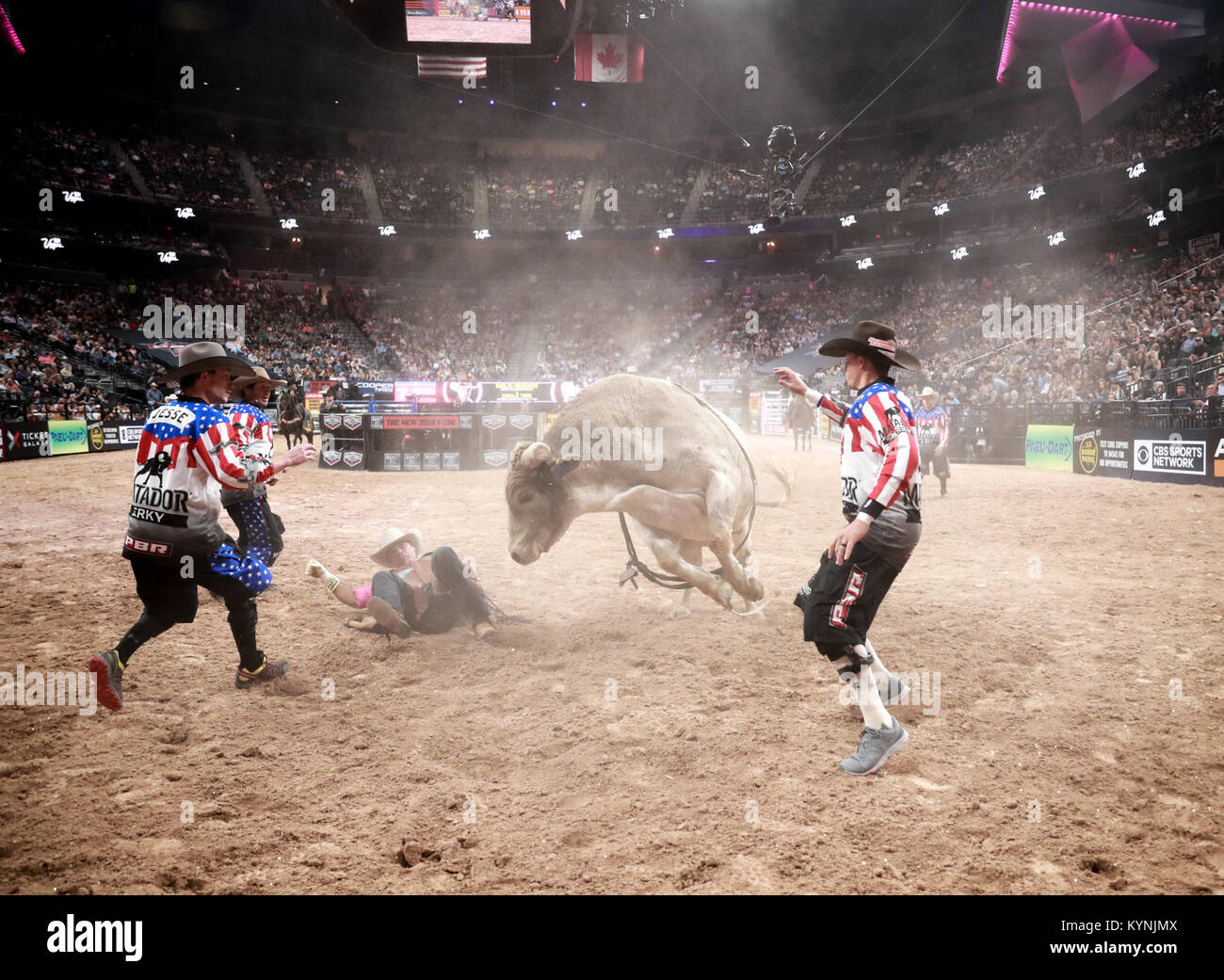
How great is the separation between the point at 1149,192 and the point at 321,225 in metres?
43.5

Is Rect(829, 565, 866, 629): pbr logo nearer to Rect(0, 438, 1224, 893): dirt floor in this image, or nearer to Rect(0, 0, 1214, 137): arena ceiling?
Rect(0, 438, 1224, 893): dirt floor

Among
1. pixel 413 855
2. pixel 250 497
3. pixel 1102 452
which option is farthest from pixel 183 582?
pixel 1102 452

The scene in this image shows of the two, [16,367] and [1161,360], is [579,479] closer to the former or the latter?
[1161,360]

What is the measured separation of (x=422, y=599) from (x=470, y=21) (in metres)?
11.2

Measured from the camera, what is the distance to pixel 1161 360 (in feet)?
63.3

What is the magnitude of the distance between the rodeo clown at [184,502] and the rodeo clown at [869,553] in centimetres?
302

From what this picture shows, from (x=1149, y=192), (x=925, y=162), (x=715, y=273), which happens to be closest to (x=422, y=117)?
(x=715, y=273)

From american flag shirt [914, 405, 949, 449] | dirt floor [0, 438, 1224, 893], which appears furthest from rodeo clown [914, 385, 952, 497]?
dirt floor [0, 438, 1224, 893]

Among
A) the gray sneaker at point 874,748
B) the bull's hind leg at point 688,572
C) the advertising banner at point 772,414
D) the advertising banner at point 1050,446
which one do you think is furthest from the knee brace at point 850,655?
the advertising banner at point 772,414

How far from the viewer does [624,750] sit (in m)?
3.54

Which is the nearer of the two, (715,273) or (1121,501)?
(1121,501)

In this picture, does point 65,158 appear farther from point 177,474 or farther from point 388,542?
point 177,474

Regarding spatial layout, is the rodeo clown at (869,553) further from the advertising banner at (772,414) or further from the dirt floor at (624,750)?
the advertising banner at (772,414)

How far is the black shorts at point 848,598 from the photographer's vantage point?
3324 mm
